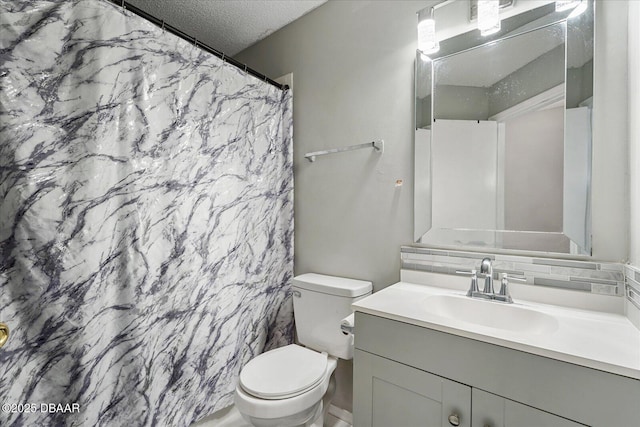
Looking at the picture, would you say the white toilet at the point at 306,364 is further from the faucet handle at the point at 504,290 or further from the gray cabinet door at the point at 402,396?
the faucet handle at the point at 504,290

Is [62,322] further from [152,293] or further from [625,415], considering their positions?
[625,415]

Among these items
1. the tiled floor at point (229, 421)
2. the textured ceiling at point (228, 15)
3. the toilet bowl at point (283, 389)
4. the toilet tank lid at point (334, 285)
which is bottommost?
the tiled floor at point (229, 421)

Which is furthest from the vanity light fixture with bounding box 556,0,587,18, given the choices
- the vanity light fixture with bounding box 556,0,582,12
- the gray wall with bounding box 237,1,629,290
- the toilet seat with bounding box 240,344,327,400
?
the toilet seat with bounding box 240,344,327,400

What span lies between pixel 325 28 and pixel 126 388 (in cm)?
217

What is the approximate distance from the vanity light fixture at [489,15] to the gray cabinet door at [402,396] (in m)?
1.42

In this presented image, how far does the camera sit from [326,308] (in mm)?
1665

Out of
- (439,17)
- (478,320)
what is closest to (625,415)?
(478,320)

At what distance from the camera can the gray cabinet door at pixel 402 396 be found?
3.13 ft

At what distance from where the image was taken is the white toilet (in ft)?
4.22

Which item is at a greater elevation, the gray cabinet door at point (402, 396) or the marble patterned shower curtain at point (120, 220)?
the marble patterned shower curtain at point (120, 220)

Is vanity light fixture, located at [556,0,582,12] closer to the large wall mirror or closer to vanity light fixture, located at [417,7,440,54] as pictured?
the large wall mirror

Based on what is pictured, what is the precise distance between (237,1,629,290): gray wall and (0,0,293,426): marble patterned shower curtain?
1.14 feet

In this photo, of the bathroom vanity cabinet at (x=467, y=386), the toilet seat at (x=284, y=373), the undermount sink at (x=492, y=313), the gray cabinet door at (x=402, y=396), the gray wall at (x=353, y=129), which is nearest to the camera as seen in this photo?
the bathroom vanity cabinet at (x=467, y=386)

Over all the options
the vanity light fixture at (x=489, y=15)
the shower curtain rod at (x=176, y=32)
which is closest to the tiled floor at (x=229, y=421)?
the shower curtain rod at (x=176, y=32)
